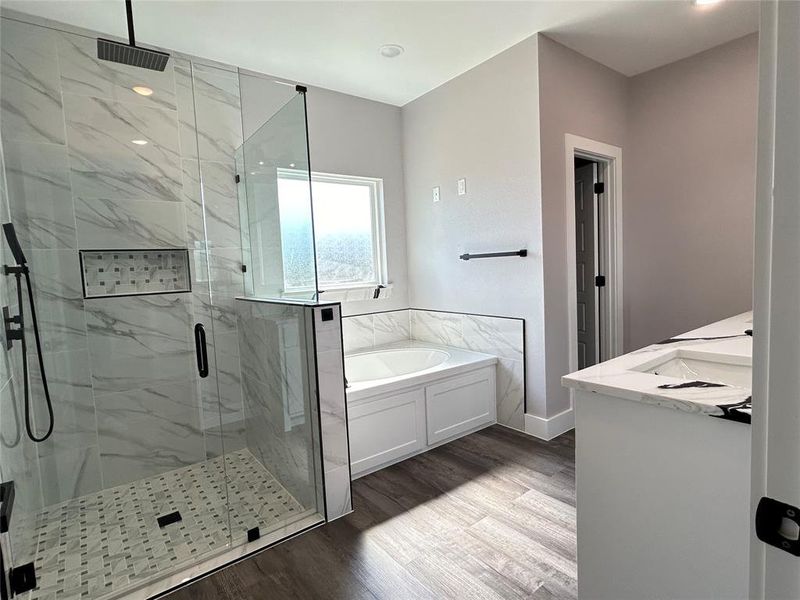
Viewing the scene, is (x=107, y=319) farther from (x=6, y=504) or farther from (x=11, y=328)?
(x=6, y=504)

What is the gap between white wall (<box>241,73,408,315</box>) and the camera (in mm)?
3447

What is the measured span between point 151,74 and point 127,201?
2.60 ft

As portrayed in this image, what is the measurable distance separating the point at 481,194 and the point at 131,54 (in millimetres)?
2292

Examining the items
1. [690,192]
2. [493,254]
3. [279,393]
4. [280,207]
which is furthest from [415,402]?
[690,192]

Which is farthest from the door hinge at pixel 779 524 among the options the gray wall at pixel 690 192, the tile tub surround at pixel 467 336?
the gray wall at pixel 690 192

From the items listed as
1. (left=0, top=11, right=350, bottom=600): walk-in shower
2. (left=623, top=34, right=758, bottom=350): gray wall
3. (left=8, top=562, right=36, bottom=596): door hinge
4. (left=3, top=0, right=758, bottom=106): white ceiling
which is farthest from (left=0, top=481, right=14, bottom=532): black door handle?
(left=623, top=34, right=758, bottom=350): gray wall

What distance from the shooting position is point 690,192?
10.6 ft

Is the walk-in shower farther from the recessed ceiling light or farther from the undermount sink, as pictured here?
the undermount sink

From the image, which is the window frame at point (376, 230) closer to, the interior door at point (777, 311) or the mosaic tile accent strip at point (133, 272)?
the mosaic tile accent strip at point (133, 272)

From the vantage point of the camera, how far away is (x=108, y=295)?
8.46ft

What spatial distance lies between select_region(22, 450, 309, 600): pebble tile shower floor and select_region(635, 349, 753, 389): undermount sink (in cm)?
182

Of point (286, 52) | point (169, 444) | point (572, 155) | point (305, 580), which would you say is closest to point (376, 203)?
point (286, 52)

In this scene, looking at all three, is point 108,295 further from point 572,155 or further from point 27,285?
point 572,155

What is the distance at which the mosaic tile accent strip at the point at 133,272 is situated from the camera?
253cm
